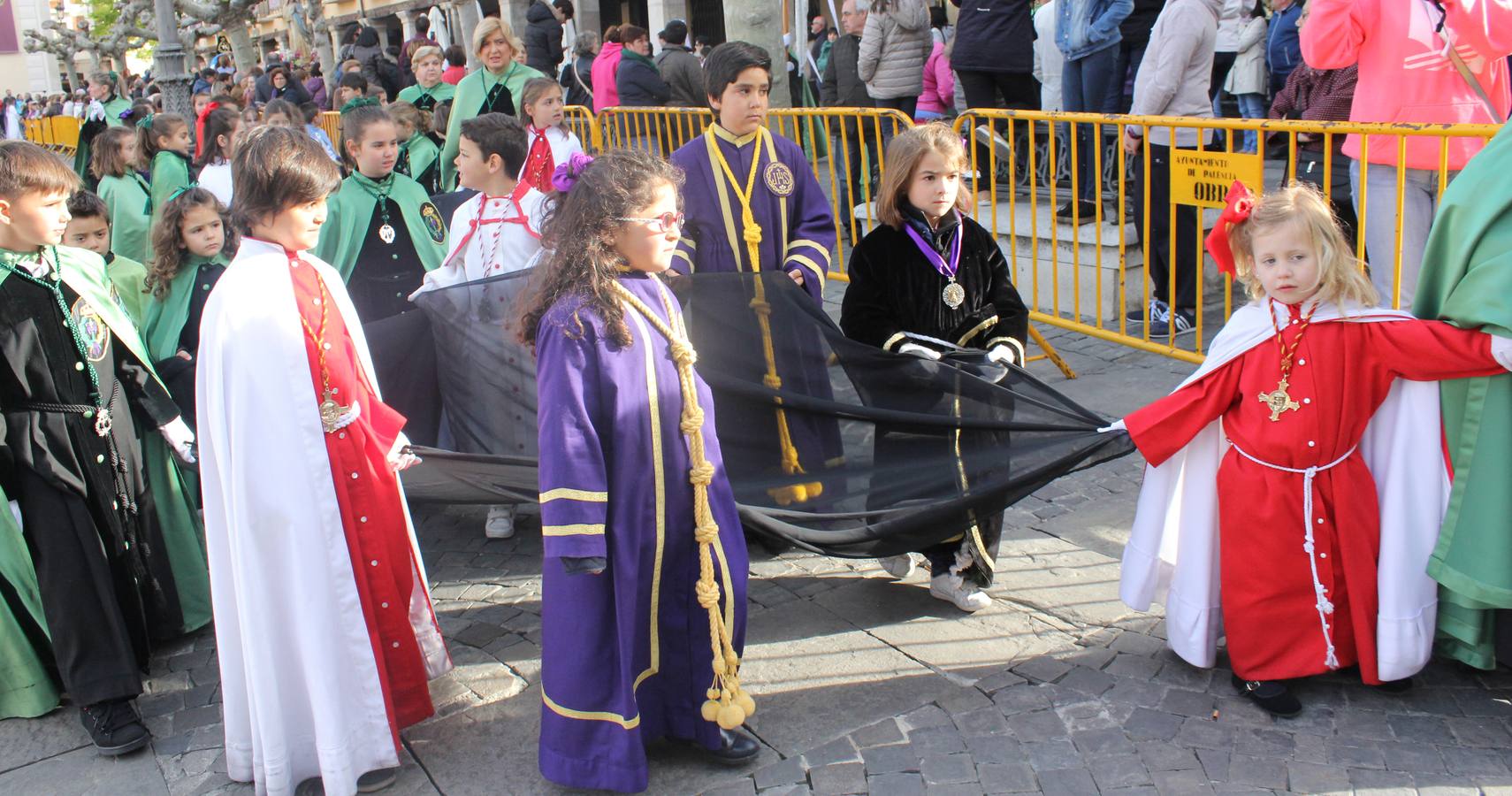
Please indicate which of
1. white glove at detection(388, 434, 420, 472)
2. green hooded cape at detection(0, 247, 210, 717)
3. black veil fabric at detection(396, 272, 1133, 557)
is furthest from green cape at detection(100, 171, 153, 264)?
white glove at detection(388, 434, 420, 472)

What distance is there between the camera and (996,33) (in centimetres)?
810

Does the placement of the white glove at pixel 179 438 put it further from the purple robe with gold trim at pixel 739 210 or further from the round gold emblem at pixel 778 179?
the round gold emblem at pixel 778 179

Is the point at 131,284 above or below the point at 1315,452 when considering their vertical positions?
above

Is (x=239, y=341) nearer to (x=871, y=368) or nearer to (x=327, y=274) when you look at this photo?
(x=327, y=274)

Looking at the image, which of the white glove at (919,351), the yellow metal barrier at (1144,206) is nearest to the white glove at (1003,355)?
the white glove at (919,351)

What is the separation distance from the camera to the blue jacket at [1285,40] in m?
8.26

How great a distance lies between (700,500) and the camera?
3.07 metres

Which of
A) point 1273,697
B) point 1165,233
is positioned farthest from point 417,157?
point 1273,697

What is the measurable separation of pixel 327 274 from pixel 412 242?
217cm

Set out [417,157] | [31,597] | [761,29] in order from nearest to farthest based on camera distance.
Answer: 1. [31,597]
2. [417,157]
3. [761,29]

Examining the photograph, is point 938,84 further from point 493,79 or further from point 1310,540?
point 1310,540

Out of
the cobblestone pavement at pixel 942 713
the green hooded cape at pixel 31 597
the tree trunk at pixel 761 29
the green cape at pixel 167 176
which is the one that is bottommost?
the cobblestone pavement at pixel 942 713

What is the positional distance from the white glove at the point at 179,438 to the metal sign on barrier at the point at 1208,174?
4.50m

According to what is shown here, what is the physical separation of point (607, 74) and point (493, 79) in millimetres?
2481
